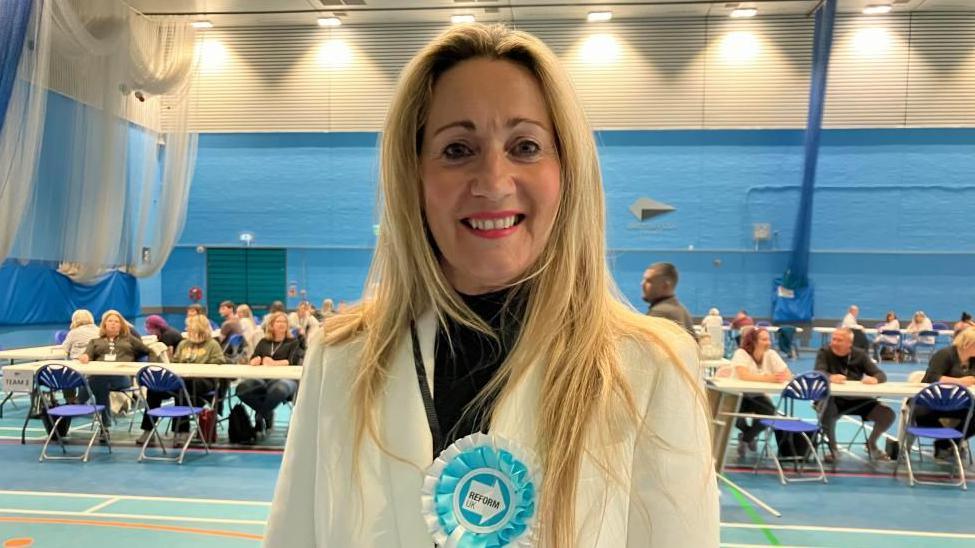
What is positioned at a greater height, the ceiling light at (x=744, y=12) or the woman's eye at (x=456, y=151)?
the ceiling light at (x=744, y=12)

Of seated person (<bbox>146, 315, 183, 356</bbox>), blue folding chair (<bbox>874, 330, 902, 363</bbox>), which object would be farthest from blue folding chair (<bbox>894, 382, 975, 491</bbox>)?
blue folding chair (<bbox>874, 330, 902, 363</bbox>)

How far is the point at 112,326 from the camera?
7508 mm

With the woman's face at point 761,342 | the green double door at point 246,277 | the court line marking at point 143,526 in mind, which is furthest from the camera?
the green double door at point 246,277

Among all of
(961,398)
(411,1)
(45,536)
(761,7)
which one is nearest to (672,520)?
(45,536)

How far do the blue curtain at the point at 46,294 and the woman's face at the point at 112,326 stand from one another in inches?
196

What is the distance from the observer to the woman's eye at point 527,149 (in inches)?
38.9

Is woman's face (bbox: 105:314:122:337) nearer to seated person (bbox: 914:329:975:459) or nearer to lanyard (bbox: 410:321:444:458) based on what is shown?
lanyard (bbox: 410:321:444:458)

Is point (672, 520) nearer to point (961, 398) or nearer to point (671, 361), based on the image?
point (671, 361)

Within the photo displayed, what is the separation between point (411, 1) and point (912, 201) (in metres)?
12.2

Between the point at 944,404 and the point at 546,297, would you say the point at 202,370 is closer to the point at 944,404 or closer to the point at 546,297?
the point at 546,297

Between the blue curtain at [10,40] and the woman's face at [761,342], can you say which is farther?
the blue curtain at [10,40]

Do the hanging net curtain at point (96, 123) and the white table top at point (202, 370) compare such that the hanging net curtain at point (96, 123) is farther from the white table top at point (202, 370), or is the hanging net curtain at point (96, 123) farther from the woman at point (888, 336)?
the woman at point (888, 336)

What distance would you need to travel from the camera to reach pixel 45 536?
424 cm

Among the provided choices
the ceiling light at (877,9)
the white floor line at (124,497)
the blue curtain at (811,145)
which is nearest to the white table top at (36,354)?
the white floor line at (124,497)
